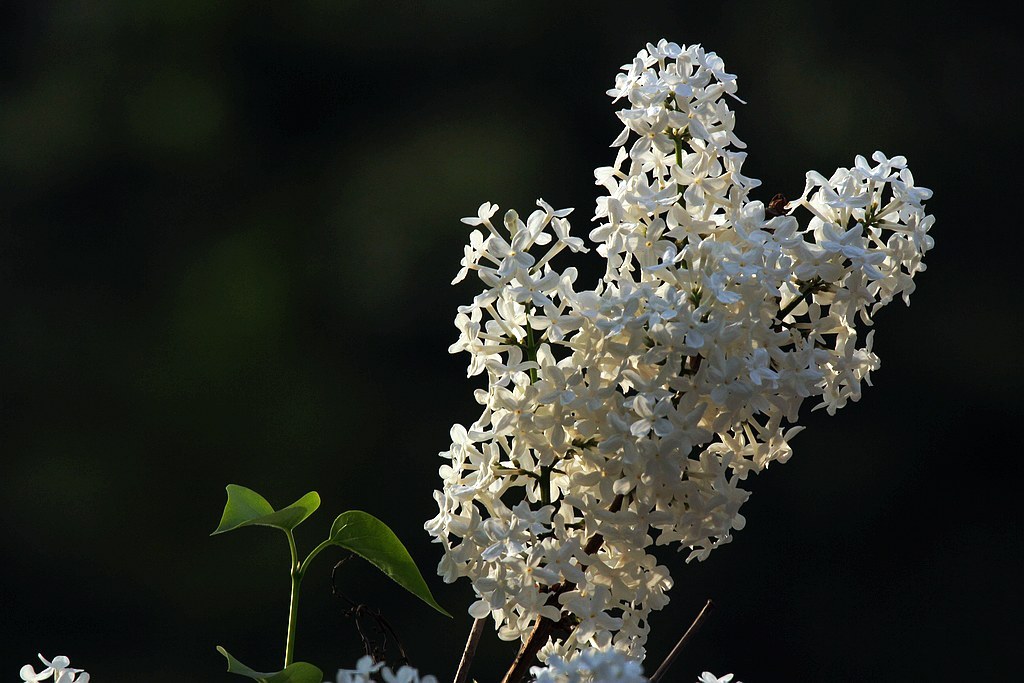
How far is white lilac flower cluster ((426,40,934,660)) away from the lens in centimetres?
36

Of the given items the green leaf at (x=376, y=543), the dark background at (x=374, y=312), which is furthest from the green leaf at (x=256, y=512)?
the dark background at (x=374, y=312)

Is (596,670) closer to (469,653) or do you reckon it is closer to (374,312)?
(469,653)

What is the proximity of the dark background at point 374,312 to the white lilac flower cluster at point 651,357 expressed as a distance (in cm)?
151

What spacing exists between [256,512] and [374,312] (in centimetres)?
158

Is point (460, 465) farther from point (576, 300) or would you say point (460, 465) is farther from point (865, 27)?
point (865, 27)

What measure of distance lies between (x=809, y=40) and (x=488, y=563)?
1731 millimetres

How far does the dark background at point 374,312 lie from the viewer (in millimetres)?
1888

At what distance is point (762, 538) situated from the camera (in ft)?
6.30

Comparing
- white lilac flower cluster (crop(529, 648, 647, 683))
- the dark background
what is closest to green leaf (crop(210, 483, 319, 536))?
white lilac flower cluster (crop(529, 648, 647, 683))

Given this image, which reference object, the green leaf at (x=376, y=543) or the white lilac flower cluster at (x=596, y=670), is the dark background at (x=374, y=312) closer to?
the green leaf at (x=376, y=543)

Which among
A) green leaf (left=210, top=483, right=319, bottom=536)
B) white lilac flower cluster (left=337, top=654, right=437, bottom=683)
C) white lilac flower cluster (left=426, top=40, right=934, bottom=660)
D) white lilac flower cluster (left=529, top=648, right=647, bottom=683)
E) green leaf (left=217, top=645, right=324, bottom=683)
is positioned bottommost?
green leaf (left=217, top=645, right=324, bottom=683)

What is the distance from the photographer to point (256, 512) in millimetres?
412

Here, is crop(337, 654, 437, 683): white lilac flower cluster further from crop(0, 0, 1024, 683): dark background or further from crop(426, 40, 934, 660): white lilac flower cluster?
crop(0, 0, 1024, 683): dark background

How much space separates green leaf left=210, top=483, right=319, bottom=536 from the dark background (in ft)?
4.88
